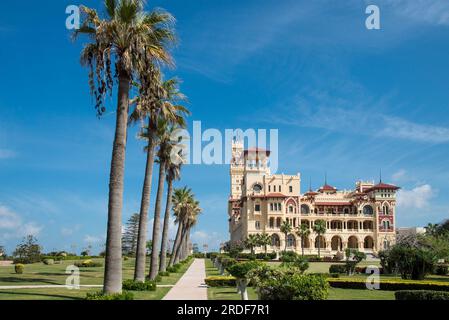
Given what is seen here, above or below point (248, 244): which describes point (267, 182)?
above

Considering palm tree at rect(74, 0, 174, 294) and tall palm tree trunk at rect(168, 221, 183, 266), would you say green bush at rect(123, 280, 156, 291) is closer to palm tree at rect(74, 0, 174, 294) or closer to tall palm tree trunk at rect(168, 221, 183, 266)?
palm tree at rect(74, 0, 174, 294)

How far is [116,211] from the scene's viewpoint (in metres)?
19.2

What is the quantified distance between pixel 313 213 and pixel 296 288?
95.4m

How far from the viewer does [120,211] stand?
63.4 ft

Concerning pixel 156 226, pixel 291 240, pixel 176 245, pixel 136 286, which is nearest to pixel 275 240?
pixel 291 240

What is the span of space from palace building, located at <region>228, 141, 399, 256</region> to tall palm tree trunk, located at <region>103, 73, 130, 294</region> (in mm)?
83471

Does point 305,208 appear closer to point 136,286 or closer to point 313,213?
point 313,213

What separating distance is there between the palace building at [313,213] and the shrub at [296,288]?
85.0 metres

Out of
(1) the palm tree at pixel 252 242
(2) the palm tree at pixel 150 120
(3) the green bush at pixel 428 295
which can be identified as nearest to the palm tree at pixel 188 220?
(1) the palm tree at pixel 252 242
